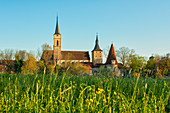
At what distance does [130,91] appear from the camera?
4.57m

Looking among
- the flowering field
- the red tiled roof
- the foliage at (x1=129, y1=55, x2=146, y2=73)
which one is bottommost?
the flowering field

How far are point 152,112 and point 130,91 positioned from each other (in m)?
1.31

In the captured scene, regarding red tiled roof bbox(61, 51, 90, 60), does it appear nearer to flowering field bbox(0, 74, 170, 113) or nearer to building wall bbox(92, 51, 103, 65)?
building wall bbox(92, 51, 103, 65)

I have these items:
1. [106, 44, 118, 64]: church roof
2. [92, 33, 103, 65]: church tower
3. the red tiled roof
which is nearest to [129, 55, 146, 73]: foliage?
[106, 44, 118, 64]: church roof

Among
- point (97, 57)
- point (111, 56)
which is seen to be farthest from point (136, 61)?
point (97, 57)

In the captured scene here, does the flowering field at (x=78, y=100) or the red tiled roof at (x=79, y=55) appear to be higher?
the red tiled roof at (x=79, y=55)

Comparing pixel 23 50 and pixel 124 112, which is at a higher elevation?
pixel 23 50

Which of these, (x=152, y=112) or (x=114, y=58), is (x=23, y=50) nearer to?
(x=114, y=58)

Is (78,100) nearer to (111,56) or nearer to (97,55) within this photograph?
(111,56)

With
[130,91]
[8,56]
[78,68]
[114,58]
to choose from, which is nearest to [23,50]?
[8,56]

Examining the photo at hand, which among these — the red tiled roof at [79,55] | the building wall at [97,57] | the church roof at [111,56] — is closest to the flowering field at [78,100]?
the church roof at [111,56]

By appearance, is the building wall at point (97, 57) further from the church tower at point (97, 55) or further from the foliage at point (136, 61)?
the foliage at point (136, 61)

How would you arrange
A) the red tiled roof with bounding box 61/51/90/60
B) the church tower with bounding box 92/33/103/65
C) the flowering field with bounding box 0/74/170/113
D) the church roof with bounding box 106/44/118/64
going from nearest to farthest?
the flowering field with bounding box 0/74/170/113 < the church roof with bounding box 106/44/118/64 < the church tower with bounding box 92/33/103/65 < the red tiled roof with bounding box 61/51/90/60

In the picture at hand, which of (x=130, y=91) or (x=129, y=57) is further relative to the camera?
(x=129, y=57)
